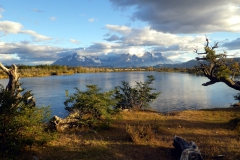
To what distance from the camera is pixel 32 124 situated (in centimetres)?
965

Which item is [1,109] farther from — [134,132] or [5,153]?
[134,132]

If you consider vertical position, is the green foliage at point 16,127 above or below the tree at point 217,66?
below

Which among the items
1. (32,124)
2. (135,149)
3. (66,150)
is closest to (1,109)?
(32,124)

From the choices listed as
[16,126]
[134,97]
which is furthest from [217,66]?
[16,126]

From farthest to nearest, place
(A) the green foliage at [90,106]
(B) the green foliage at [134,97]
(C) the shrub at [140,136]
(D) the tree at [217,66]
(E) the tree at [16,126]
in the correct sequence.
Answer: (B) the green foliage at [134,97]
(D) the tree at [217,66]
(A) the green foliage at [90,106]
(C) the shrub at [140,136]
(E) the tree at [16,126]

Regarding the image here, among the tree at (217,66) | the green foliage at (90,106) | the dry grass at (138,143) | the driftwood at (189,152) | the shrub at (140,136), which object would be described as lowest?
the dry grass at (138,143)

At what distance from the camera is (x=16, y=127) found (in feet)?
29.3

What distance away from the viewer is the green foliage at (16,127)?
8.22m

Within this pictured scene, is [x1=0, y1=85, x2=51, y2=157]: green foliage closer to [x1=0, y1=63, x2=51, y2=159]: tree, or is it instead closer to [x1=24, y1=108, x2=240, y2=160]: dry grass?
[x1=0, y1=63, x2=51, y2=159]: tree

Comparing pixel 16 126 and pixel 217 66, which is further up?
pixel 217 66

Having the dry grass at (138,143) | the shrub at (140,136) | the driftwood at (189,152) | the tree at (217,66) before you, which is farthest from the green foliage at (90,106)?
the tree at (217,66)

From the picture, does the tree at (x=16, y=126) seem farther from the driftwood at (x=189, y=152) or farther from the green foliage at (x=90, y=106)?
the driftwood at (x=189, y=152)

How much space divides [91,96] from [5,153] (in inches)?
271

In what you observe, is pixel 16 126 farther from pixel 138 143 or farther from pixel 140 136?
pixel 140 136
